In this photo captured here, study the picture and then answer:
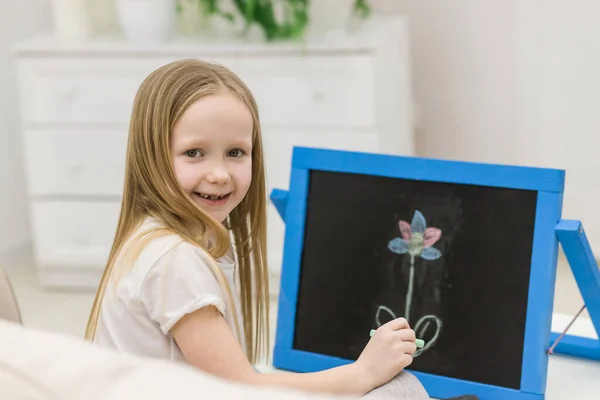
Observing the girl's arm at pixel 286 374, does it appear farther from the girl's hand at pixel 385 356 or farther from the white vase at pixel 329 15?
the white vase at pixel 329 15

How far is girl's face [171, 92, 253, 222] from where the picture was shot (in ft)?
4.15

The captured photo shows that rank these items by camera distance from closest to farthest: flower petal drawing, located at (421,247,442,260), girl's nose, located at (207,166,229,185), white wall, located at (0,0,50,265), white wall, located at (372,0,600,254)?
girl's nose, located at (207,166,229,185) < flower petal drawing, located at (421,247,442,260) < white wall, located at (372,0,600,254) < white wall, located at (0,0,50,265)

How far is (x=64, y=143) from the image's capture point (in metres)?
3.16

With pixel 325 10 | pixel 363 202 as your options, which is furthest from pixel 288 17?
pixel 363 202

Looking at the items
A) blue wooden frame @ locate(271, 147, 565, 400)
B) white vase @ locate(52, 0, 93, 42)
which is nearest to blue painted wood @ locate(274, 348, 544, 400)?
blue wooden frame @ locate(271, 147, 565, 400)

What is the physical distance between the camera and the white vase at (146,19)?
121 inches

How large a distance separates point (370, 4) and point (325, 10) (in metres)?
0.46

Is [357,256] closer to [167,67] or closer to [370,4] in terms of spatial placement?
[167,67]

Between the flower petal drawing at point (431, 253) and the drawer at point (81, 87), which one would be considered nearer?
the flower petal drawing at point (431, 253)

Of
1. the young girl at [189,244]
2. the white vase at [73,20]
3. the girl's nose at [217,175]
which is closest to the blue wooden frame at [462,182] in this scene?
the young girl at [189,244]

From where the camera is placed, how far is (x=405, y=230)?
60.4 inches

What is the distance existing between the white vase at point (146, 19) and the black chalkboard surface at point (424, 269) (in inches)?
65.3

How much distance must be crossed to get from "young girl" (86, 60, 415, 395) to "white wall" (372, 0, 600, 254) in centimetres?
223

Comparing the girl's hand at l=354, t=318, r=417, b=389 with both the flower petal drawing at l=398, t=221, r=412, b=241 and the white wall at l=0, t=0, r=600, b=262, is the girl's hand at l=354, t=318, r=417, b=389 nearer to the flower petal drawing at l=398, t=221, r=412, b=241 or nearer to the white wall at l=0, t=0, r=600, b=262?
the flower petal drawing at l=398, t=221, r=412, b=241
